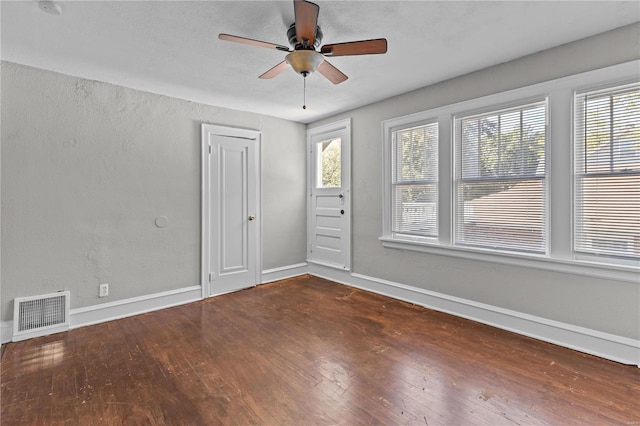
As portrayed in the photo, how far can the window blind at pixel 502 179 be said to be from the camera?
2.82 metres

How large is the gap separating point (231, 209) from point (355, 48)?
2.88 meters

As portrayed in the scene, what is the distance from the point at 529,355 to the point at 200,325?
3042mm

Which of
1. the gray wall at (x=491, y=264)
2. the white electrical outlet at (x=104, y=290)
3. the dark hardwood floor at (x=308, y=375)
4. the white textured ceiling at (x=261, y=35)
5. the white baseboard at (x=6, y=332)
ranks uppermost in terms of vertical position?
the white textured ceiling at (x=261, y=35)

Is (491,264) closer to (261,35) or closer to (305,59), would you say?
(305,59)

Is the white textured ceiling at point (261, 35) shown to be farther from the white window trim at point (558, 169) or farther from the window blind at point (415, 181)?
the window blind at point (415, 181)

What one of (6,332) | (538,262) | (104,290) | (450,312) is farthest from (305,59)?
(6,332)

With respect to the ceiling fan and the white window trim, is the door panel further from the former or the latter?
the white window trim

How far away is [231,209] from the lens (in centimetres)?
436

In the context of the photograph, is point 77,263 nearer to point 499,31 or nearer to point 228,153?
point 228,153

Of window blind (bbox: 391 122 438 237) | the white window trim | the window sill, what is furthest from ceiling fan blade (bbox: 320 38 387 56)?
the window sill

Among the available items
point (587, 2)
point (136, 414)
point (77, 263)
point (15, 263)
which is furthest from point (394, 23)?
point (15, 263)

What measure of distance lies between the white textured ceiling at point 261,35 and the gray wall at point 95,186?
0.99ft

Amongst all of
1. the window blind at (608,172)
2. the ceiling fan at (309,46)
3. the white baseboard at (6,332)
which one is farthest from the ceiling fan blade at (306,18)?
the white baseboard at (6,332)

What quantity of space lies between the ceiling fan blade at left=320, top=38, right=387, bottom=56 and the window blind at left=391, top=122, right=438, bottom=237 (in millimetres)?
1676
